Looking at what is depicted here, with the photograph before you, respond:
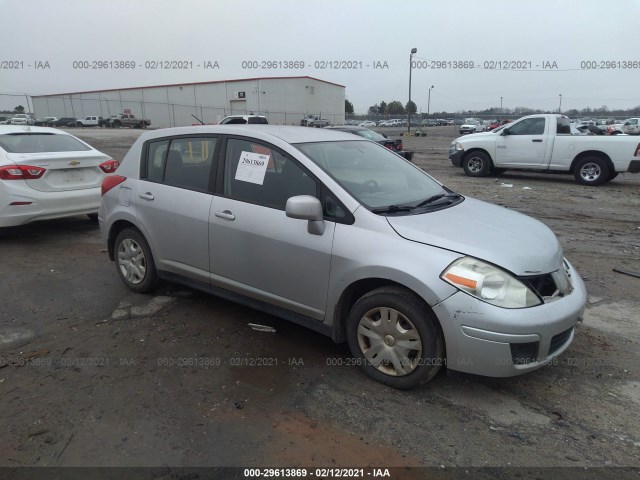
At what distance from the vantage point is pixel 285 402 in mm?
3029

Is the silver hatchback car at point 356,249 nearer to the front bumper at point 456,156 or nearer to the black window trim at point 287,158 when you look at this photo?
the black window trim at point 287,158

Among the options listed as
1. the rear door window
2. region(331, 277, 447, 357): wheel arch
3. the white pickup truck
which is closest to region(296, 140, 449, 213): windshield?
region(331, 277, 447, 357): wheel arch

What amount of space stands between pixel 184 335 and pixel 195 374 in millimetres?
653

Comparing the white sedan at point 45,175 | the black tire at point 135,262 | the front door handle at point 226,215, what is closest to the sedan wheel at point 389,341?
the front door handle at point 226,215

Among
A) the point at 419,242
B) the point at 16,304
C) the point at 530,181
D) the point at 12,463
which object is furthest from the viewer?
the point at 530,181

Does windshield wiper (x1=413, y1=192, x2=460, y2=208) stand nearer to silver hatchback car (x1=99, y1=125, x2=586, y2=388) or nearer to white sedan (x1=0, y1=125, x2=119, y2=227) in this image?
silver hatchback car (x1=99, y1=125, x2=586, y2=388)

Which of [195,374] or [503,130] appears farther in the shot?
[503,130]

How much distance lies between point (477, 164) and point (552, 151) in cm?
212

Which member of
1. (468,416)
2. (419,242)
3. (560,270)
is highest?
(419,242)

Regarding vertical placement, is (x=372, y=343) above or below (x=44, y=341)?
above

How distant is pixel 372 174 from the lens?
3824 millimetres

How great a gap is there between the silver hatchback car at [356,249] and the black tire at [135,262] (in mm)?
23

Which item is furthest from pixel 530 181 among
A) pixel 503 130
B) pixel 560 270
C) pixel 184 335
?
pixel 184 335

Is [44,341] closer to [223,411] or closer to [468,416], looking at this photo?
[223,411]
